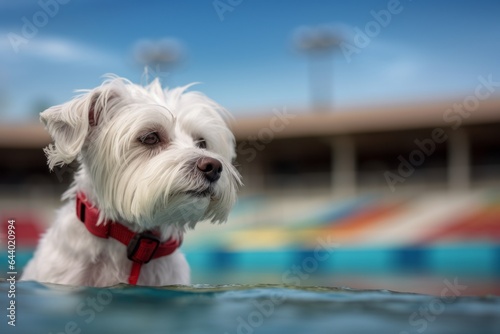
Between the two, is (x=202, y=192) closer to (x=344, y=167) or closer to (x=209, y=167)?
(x=209, y=167)

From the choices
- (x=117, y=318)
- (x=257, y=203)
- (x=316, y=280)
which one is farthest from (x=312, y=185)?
(x=117, y=318)

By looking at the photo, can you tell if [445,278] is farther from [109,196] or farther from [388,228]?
[109,196]

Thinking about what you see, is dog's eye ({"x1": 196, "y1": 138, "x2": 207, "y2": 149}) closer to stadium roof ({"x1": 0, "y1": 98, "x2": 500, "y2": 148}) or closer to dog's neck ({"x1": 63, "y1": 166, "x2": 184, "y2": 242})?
dog's neck ({"x1": 63, "y1": 166, "x2": 184, "y2": 242})

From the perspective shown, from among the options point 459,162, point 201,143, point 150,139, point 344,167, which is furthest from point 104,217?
point 344,167

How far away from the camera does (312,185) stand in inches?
1090

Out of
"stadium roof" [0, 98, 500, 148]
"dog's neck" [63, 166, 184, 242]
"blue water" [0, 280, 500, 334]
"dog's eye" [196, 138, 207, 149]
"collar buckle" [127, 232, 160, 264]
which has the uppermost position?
"stadium roof" [0, 98, 500, 148]

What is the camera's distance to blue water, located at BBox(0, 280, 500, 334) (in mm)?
2240

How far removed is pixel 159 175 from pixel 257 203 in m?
23.1

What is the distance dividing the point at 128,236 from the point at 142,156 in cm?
48

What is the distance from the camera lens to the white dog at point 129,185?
3496 millimetres

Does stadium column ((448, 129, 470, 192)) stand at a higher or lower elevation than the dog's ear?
higher

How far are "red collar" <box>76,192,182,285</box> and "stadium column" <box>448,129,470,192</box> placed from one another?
76.6ft

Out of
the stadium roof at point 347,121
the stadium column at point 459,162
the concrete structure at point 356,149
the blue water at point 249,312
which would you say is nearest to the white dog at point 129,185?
the blue water at point 249,312

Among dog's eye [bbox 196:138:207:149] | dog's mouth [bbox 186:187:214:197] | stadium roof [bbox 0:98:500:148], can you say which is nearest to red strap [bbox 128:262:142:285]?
dog's mouth [bbox 186:187:214:197]
